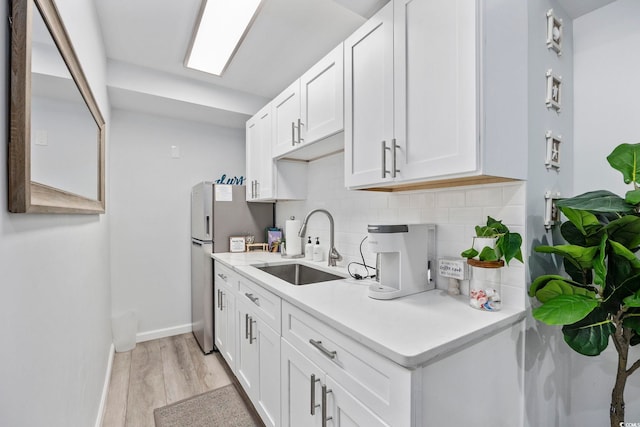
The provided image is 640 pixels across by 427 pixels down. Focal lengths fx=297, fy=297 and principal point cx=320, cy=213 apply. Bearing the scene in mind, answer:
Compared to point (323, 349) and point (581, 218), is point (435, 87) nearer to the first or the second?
point (581, 218)

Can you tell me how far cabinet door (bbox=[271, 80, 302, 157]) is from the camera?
207cm

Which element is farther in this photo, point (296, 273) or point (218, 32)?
point (296, 273)

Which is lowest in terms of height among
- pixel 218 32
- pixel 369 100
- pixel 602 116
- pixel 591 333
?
pixel 591 333

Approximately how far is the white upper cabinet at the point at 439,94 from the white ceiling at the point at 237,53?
40 cm

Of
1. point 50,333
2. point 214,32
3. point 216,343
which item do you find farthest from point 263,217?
point 50,333

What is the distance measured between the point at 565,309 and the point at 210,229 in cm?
253

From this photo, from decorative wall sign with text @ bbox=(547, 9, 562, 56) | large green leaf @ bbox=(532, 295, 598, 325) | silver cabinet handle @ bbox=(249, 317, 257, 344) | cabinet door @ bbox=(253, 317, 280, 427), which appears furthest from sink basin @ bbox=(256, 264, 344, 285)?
decorative wall sign with text @ bbox=(547, 9, 562, 56)

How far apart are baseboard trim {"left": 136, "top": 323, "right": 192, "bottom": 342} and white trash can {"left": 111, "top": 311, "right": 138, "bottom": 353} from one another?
0.16 metres

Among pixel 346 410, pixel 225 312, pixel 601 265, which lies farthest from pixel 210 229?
pixel 601 265

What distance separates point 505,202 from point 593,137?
1.88ft

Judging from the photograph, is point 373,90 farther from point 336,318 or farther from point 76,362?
point 76,362

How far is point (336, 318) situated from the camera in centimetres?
108

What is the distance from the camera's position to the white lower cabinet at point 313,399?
0.99 metres

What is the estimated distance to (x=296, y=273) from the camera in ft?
7.96
